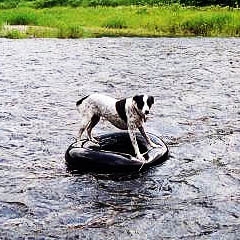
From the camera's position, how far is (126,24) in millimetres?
34000

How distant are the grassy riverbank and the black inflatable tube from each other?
20177 mm

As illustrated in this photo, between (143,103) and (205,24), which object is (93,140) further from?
(205,24)

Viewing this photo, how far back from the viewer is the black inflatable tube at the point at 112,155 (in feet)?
29.7

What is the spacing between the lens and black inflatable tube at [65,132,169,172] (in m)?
9.05

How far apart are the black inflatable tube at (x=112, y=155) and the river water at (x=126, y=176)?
5.9 inches

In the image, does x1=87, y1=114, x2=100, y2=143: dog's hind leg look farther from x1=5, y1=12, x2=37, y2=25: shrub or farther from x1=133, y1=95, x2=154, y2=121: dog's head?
x1=5, y1=12, x2=37, y2=25: shrub

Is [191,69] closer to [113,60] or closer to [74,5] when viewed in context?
[113,60]

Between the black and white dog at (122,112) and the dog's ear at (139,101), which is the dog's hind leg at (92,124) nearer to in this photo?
the black and white dog at (122,112)

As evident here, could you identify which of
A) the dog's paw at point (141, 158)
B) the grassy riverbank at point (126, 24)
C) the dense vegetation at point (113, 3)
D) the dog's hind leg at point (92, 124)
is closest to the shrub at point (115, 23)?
the grassy riverbank at point (126, 24)

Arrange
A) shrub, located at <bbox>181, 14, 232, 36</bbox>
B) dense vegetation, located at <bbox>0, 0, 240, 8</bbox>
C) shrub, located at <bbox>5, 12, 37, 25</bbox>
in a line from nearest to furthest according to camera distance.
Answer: shrub, located at <bbox>181, 14, 232, 36</bbox> < shrub, located at <bbox>5, 12, 37, 25</bbox> < dense vegetation, located at <bbox>0, 0, 240, 8</bbox>

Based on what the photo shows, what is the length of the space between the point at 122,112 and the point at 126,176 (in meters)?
0.99

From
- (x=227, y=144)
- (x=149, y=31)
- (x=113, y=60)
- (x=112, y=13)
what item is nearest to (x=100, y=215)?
(x=227, y=144)

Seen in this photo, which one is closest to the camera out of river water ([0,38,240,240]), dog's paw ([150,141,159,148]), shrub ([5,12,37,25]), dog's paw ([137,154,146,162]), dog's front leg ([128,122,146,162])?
river water ([0,38,240,240])

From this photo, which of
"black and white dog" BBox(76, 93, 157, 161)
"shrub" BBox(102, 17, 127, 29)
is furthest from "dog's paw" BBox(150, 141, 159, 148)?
"shrub" BBox(102, 17, 127, 29)
